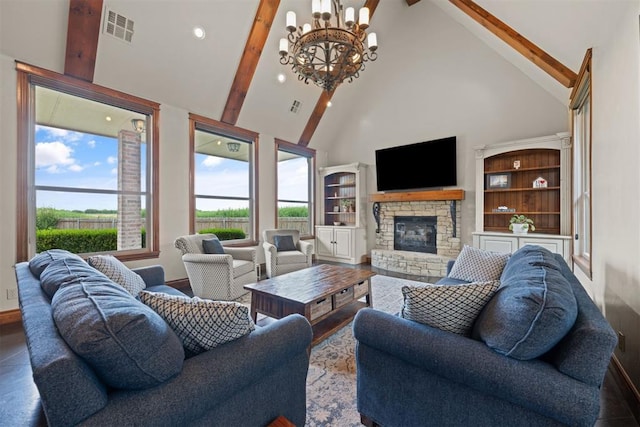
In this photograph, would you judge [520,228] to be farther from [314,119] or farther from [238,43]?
[238,43]

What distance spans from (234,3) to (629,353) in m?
5.21

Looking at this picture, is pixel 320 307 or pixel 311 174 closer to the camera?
pixel 320 307

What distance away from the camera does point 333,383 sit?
1914 mm

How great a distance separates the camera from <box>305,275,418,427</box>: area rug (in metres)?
1.59

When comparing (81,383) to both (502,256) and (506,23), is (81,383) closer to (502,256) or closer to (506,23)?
(502,256)

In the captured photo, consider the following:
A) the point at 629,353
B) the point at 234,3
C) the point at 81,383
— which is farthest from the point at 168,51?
the point at 629,353

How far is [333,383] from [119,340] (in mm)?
1505

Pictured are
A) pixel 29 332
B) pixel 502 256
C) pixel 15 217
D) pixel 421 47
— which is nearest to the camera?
pixel 29 332

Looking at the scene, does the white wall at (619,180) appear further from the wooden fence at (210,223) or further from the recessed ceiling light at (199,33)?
the wooden fence at (210,223)

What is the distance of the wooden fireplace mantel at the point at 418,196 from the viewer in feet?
16.7

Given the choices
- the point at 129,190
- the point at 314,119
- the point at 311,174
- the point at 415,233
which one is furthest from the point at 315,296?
the point at 311,174

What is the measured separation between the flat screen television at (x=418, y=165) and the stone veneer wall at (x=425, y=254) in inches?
15.6

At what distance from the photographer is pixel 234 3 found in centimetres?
374

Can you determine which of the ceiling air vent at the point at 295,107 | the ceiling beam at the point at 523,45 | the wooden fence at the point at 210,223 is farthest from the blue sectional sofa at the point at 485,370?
the ceiling air vent at the point at 295,107
